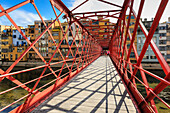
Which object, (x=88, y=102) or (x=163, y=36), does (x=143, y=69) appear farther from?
(x=163, y=36)

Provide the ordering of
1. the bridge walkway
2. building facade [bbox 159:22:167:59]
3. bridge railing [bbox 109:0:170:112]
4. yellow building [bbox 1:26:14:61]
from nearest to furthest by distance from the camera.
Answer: bridge railing [bbox 109:0:170:112], the bridge walkway, building facade [bbox 159:22:167:59], yellow building [bbox 1:26:14:61]

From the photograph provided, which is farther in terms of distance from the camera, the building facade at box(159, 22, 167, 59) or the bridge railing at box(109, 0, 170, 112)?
the building facade at box(159, 22, 167, 59)

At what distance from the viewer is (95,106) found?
2.55m

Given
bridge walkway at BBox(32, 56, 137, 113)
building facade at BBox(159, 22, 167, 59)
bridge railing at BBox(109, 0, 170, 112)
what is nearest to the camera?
bridge railing at BBox(109, 0, 170, 112)

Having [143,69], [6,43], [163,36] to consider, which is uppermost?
[163,36]

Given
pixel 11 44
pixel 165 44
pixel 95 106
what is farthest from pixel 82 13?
pixel 11 44

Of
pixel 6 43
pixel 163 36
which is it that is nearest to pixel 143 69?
pixel 163 36

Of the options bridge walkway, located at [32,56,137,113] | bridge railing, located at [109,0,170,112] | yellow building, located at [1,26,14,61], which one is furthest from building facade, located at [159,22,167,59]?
yellow building, located at [1,26,14,61]

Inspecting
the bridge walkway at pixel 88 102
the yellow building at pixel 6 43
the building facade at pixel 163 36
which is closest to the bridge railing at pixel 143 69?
the bridge walkway at pixel 88 102

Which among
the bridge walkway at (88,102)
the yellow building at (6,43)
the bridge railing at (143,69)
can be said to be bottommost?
the bridge walkway at (88,102)

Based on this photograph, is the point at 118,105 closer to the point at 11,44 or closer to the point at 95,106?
the point at 95,106

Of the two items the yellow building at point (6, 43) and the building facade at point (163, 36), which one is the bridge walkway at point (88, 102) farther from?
the yellow building at point (6, 43)

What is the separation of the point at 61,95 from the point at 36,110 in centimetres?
89

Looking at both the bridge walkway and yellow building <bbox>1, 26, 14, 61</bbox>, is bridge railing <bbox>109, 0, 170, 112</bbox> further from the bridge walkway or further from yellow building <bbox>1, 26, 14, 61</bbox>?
yellow building <bbox>1, 26, 14, 61</bbox>
